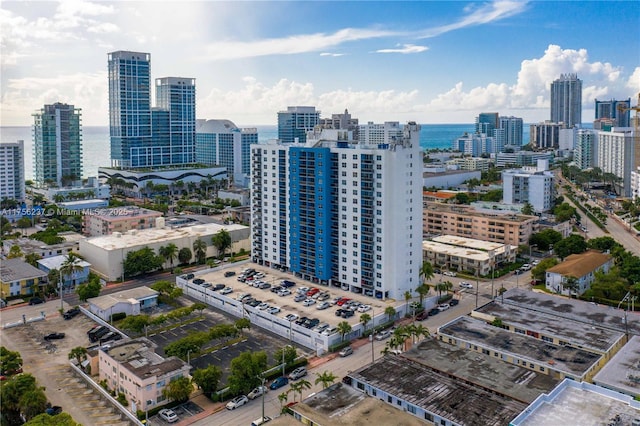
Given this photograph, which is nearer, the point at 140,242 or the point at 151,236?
the point at 140,242

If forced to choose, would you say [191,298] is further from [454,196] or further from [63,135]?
[63,135]

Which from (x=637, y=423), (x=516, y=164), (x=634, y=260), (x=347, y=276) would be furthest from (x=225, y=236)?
(x=516, y=164)

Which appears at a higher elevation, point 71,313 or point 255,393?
point 71,313

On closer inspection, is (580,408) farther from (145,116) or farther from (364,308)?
(145,116)

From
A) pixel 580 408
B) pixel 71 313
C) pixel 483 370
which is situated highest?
pixel 580 408

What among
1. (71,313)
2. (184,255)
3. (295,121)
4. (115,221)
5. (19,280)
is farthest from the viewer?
(295,121)

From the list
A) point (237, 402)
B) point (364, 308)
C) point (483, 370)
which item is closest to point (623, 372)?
point (483, 370)

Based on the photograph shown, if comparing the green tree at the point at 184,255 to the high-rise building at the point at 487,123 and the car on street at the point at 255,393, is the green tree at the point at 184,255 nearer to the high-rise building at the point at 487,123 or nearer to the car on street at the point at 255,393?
the car on street at the point at 255,393
